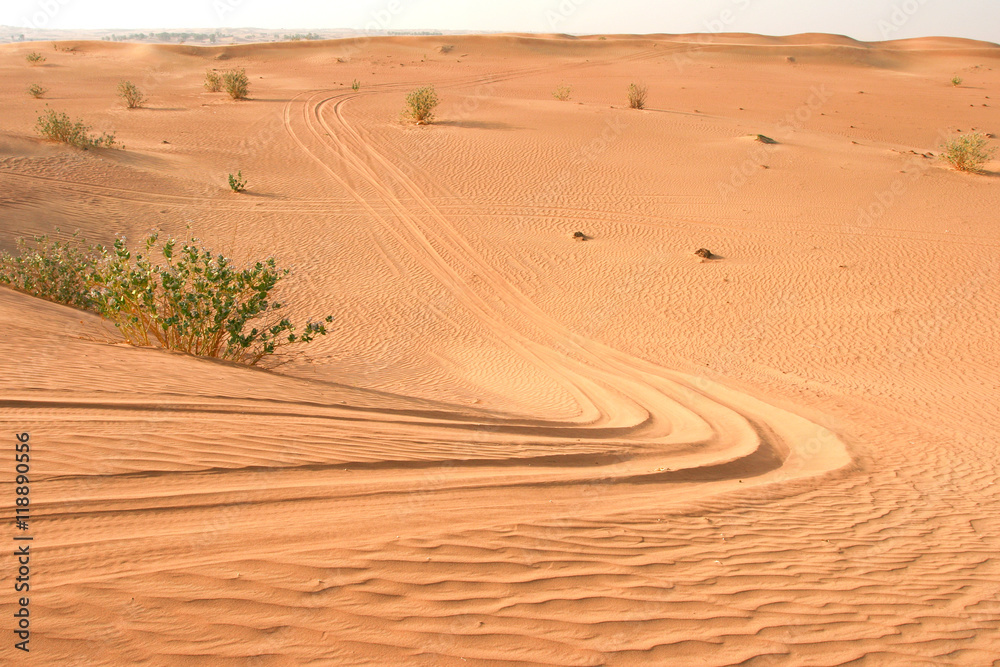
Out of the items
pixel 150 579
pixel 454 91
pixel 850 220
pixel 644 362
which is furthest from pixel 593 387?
pixel 454 91

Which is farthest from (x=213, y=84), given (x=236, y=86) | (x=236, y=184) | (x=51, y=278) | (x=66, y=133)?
(x=51, y=278)

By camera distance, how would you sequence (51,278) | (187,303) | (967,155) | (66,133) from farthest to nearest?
(967,155) → (66,133) → (51,278) → (187,303)

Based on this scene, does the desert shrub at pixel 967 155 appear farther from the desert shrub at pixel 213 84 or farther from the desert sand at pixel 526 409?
the desert shrub at pixel 213 84

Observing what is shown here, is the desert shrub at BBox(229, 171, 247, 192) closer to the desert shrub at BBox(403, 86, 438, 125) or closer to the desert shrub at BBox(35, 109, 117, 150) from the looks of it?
the desert shrub at BBox(35, 109, 117, 150)

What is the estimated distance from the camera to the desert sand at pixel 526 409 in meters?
2.72

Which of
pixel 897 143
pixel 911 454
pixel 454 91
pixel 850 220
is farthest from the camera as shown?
pixel 454 91

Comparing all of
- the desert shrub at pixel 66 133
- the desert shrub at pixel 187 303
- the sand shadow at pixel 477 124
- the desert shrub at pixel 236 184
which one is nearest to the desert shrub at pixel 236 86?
the sand shadow at pixel 477 124

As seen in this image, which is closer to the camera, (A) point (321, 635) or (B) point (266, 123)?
(A) point (321, 635)

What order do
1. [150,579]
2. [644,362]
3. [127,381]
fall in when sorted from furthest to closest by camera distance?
[644,362], [127,381], [150,579]

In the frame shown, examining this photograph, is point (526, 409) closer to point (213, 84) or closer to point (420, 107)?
point (420, 107)

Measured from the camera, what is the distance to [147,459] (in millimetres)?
3555

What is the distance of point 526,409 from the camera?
21.6 feet

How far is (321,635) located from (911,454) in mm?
5969

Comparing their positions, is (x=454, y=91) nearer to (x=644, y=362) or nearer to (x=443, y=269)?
(x=443, y=269)
